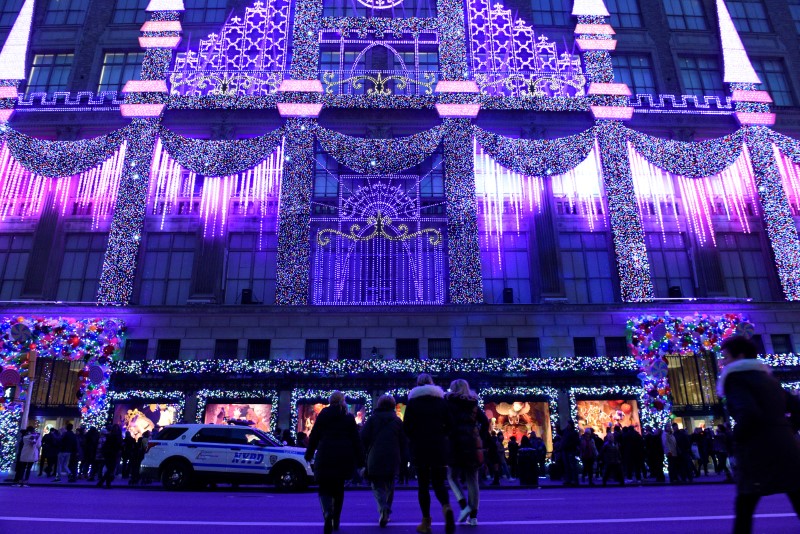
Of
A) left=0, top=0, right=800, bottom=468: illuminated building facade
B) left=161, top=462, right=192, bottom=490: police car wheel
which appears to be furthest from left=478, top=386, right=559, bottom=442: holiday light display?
left=161, top=462, right=192, bottom=490: police car wheel

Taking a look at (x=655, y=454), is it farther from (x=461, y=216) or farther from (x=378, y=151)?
(x=378, y=151)

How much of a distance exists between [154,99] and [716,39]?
3123cm

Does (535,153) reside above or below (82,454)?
above

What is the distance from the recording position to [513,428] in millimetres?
24453

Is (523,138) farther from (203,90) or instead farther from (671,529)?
(671,529)

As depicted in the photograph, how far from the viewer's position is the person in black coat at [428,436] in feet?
24.2

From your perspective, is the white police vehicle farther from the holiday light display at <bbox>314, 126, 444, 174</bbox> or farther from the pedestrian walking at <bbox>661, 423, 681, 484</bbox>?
the holiday light display at <bbox>314, 126, 444, 174</bbox>

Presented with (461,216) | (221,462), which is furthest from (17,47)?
(221,462)

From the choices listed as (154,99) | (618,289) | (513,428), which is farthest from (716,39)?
(154,99)

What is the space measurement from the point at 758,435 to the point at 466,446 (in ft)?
13.3

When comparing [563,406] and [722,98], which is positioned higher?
[722,98]

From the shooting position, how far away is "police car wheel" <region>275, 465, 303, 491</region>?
16.1 meters

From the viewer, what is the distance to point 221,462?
1614 centimetres

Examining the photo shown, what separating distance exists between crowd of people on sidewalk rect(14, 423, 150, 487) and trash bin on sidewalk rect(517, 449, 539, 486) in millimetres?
12239
